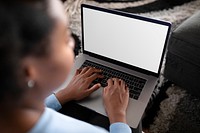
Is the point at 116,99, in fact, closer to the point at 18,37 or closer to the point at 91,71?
the point at 91,71

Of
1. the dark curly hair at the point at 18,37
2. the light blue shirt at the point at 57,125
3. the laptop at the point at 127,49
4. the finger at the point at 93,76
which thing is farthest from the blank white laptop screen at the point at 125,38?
the dark curly hair at the point at 18,37

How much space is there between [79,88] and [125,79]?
192mm

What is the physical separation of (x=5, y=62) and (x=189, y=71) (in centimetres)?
109

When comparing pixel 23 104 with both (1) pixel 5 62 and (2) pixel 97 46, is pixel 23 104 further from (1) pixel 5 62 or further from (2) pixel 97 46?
(2) pixel 97 46

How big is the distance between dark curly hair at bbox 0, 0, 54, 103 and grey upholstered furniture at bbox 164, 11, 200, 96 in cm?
98

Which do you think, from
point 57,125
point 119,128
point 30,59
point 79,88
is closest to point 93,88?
point 79,88

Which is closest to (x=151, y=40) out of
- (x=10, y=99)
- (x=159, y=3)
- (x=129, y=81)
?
(x=129, y=81)

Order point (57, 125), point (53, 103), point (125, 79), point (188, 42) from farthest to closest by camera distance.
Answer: point (188, 42) < point (125, 79) < point (53, 103) < point (57, 125)

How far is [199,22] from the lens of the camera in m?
1.23

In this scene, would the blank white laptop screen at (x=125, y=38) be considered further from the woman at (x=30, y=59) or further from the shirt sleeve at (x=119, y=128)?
the woman at (x=30, y=59)

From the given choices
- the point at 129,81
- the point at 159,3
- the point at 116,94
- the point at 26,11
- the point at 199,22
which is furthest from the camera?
the point at 159,3

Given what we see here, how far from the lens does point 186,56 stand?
1219mm

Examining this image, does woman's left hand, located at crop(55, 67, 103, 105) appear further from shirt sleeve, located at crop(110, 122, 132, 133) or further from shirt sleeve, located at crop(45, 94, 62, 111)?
shirt sleeve, located at crop(110, 122, 132, 133)

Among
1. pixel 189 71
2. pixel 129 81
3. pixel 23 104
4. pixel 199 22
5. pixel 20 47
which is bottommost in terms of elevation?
pixel 189 71
